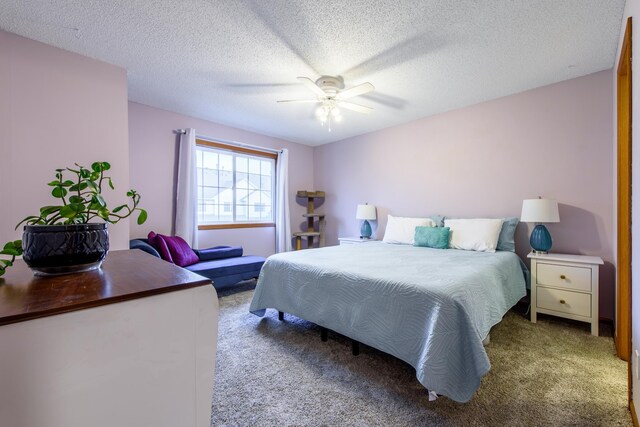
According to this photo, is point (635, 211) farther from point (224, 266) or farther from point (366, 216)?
point (224, 266)

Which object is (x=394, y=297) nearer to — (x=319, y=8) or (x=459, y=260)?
(x=459, y=260)

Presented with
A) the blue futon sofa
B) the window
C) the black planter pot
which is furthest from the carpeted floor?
the window

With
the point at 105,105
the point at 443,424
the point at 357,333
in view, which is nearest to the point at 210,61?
the point at 105,105

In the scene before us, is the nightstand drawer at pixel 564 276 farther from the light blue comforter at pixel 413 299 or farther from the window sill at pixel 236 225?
the window sill at pixel 236 225

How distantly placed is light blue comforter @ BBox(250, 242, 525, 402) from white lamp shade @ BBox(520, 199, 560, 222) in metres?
0.42

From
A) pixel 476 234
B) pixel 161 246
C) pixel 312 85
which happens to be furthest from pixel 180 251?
pixel 476 234

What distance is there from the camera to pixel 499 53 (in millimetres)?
2295

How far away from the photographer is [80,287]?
0.73 metres

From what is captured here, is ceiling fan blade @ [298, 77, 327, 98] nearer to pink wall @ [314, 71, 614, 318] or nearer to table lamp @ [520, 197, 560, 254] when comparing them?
pink wall @ [314, 71, 614, 318]

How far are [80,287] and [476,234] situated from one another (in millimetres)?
3266

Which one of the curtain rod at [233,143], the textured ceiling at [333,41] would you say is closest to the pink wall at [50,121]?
the textured ceiling at [333,41]

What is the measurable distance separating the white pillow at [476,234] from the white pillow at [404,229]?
14.6 inches

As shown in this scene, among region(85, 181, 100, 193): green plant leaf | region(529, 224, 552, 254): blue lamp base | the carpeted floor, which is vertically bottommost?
the carpeted floor

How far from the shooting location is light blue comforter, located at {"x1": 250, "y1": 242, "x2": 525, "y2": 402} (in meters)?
1.43
